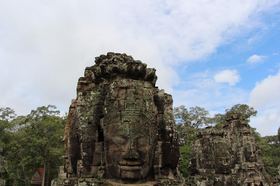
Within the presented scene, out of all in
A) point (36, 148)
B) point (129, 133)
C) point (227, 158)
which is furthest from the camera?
point (36, 148)

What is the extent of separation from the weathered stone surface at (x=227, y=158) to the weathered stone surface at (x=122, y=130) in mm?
8298

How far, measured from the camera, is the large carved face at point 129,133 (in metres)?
6.43

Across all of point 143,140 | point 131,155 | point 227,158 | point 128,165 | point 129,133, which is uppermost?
point 227,158

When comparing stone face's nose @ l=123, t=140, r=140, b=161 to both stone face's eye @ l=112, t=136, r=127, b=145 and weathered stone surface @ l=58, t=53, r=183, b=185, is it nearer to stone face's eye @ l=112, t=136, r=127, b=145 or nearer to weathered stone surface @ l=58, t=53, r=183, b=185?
weathered stone surface @ l=58, t=53, r=183, b=185

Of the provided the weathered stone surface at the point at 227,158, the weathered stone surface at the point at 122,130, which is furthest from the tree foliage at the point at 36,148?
the weathered stone surface at the point at 122,130

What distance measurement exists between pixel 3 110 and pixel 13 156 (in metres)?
7.71

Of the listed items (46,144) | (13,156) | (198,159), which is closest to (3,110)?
(13,156)

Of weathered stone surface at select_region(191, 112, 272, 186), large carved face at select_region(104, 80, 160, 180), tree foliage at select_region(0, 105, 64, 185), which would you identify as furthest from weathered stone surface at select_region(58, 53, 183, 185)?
tree foliage at select_region(0, 105, 64, 185)

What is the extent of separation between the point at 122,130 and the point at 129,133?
0.42ft

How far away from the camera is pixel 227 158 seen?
16797 mm

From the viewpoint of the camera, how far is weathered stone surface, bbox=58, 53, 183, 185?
21.2 ft

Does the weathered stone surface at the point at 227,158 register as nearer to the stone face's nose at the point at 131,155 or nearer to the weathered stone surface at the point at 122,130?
the weathered stone surface at the point at 122,130

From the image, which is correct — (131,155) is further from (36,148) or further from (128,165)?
(36,148)

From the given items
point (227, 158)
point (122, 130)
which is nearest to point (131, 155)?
point (122, 130)
